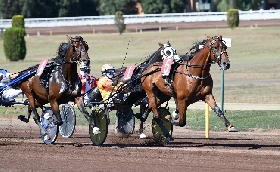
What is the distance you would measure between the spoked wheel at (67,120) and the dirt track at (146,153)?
0.54 feet

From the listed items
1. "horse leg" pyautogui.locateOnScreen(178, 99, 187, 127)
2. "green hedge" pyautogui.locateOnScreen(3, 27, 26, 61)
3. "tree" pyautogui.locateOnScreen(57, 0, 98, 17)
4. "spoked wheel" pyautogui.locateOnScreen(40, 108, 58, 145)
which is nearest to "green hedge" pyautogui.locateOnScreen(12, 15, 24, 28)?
"green hedge" pyautogui.locateOnScreen(3, 27, 26, 61)

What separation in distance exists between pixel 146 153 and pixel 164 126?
1825mm

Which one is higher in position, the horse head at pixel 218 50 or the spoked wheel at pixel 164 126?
the horse head at pixel 218 50

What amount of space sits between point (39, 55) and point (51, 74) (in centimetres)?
3258

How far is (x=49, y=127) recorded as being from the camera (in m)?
14.2

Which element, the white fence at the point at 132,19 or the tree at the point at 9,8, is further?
the tree at the point at 9,8

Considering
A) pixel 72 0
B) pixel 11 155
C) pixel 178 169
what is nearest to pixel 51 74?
pixel 11 155

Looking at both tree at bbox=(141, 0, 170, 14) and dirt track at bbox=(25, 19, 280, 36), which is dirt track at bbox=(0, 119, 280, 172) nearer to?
dirt track at bbox=(25, 19, 280, 36)

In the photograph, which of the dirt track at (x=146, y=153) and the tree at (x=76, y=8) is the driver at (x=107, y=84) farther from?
the tree at (x=76, y=8)

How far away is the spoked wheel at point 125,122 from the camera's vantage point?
1517cm

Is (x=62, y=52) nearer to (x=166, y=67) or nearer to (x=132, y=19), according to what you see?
(x=166, y=67)

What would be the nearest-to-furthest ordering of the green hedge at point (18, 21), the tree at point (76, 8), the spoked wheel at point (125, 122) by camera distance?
the spoked wheel at point (125, 122), the green hedge at point (18, 21), the tree at point (76, 8)

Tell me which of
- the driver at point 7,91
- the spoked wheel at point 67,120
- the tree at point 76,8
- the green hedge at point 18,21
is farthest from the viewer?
the tree at point 76,8

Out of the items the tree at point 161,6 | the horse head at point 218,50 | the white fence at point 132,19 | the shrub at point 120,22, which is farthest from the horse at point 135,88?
the tree at point 161,6
